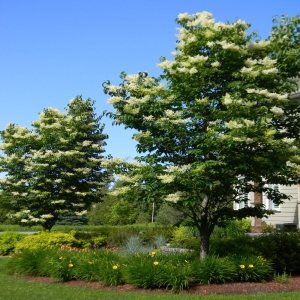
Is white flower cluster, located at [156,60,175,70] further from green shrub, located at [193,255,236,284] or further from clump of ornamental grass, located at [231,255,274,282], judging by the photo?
clump of ornamental grass, located at [231,255,274,282]

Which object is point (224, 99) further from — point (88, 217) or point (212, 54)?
point (88, 217)

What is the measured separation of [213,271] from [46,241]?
24.9 ft

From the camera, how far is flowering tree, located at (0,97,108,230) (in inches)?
710

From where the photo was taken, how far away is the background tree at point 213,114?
8.86 metres

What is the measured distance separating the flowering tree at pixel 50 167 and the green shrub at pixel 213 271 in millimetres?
9690

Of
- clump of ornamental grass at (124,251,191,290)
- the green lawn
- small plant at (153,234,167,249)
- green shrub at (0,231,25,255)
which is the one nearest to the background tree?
clump of ornamental grass at (124,251,191,290)

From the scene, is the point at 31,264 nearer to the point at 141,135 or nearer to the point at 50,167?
the point at 141,135

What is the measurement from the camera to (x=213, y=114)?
9.53 m

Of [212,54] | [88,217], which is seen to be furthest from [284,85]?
[88,217]

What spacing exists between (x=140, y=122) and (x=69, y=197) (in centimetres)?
967

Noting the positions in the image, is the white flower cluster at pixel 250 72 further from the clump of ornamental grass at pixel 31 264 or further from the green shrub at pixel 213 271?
the clump of ornamental grass at pixel 31 264

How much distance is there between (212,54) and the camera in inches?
381

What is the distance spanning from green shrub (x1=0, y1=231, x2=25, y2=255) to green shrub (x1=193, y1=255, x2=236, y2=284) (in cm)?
939

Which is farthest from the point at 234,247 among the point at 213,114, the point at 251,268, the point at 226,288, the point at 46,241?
the point at 46,241
